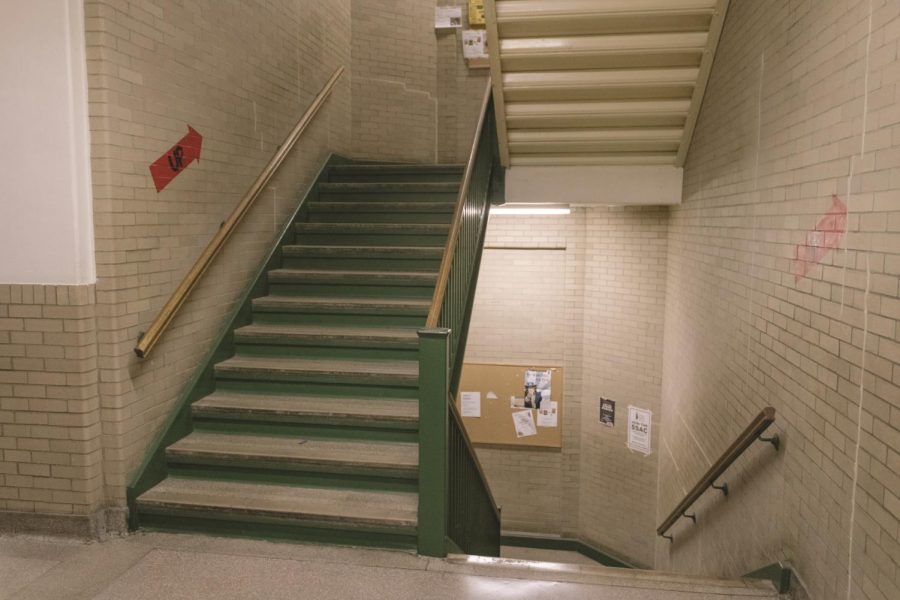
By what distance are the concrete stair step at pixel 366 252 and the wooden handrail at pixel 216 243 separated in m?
Result: 0.74

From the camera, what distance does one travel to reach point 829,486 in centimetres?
280

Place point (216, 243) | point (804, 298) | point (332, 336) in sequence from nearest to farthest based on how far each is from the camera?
point (804, 298), point (216, 243), point (332, 336)

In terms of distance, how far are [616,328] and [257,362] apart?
4084mm

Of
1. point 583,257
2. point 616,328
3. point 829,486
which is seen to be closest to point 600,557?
point 616,328

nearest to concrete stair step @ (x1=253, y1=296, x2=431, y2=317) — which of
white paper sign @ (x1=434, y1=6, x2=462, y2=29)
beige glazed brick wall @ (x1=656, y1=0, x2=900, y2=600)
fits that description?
beige glazed brick wall @ (x1=656, y1=0, x2=900, y2=600)

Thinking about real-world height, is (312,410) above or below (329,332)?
below

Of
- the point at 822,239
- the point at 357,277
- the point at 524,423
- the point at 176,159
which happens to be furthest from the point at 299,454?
the point at 524,423

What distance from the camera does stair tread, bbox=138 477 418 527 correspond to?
11.8ft

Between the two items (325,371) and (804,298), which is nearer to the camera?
(804,298)

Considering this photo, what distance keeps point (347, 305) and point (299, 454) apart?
138cm

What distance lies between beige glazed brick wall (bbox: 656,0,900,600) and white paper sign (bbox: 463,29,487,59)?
3.61 m

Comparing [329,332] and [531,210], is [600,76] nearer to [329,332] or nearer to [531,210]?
[531,210]

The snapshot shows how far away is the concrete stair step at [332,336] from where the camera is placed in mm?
4688

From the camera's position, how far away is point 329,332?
15.9ft
